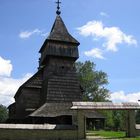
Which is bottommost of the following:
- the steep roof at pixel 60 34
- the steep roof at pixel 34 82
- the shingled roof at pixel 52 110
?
the shingled roof at pixel 52 110

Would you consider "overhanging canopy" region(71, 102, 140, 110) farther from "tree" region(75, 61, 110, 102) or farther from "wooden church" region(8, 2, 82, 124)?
"tree" region(75, 61, 110, 102)

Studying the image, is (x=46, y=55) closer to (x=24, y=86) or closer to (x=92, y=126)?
(x=24, y=86)

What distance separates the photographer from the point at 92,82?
2234 inches

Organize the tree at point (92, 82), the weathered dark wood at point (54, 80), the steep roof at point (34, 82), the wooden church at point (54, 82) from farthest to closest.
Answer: the tree at point (92, 82)
the steep roof at point (34, 82)
the weathered dark wood at point (54, 80)
the wooden church at point (54, 82)

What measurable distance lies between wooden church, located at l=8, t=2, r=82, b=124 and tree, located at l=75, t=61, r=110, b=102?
58.9 ft

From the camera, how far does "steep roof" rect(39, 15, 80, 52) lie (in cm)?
3719

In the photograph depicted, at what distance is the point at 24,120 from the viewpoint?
123 ft

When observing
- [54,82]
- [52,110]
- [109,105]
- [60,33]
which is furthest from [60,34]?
[109,105]

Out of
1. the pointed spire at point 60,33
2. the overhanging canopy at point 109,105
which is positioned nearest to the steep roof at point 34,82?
the pointed spire at point 60,33

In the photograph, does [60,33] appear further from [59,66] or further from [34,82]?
[34,82]

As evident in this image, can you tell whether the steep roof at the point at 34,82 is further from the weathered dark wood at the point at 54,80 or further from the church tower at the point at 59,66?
the church tower at the point at 59,66

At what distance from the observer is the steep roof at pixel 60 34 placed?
122 ft

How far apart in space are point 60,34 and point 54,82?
6.42m

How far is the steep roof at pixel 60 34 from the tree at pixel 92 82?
718 inches
